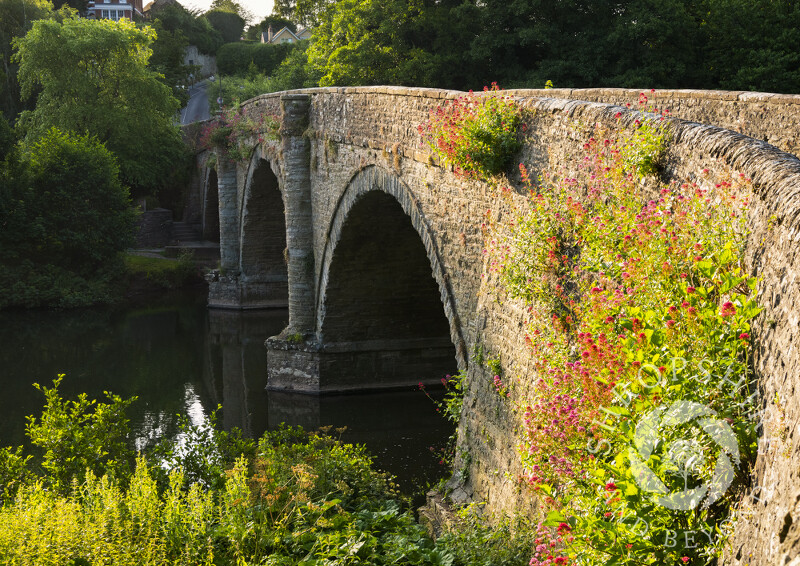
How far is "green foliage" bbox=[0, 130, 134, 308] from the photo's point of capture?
2544cm

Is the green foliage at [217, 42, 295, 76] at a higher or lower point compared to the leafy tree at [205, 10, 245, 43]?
lower

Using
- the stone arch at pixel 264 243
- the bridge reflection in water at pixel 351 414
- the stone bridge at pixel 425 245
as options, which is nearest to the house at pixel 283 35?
the stone arch at pixel 264 243

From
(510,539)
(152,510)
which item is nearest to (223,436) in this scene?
(152,510)

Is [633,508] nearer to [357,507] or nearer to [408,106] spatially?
[357,507]

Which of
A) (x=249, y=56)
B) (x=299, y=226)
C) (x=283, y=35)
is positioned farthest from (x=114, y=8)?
(x=299, y=226)

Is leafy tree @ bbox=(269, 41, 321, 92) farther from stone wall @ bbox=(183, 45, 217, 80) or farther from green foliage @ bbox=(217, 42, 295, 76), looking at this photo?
stone wall @ bbox=(183, 45, 217, 80)

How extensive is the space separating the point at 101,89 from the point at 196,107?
2557 cm

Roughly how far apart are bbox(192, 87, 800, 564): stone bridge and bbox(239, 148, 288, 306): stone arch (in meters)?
0.04

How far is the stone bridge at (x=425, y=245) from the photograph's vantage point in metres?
3.46

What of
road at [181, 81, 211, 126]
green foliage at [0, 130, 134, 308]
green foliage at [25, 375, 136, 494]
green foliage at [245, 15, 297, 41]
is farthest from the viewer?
green foliage at [245, 15, 297, 41]

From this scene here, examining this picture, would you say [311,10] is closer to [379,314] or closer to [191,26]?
[379,314]

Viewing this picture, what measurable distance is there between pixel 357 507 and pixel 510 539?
2472 millimetres

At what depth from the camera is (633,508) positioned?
350 cm

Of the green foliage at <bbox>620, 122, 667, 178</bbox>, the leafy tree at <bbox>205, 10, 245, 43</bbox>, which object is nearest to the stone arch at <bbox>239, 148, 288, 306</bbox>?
the green foliage at <bbox>620, 122, 667, 178</bbox>
